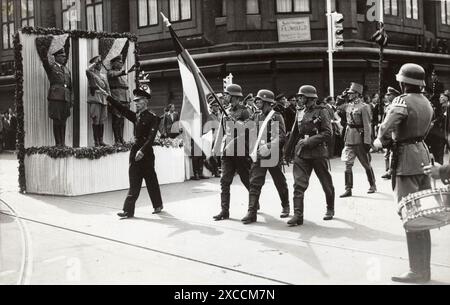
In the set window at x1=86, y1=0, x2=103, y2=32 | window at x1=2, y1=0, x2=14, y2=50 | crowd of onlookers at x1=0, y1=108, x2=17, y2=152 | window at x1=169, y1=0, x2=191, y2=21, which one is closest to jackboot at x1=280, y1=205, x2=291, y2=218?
window at x1=169, y1=0, x2=191, y2=21

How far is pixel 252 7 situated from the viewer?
23.0 m

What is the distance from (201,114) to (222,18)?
1352 cm

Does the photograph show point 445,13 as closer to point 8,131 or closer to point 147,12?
point 147,12

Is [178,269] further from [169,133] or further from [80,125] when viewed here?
[169,133]

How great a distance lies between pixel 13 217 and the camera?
9.28 meters

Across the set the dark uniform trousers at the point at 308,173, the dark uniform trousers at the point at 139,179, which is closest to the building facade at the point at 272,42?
the dark uniform trousers at the point at 139,179

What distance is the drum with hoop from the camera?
174 inches

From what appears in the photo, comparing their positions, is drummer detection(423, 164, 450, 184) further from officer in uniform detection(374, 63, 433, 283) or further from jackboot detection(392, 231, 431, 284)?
jackboot detection(392, 231, 431, 284)

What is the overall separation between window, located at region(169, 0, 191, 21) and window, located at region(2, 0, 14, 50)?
13.0m

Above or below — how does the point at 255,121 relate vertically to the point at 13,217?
above

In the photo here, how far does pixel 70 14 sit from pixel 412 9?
59.4 feet
